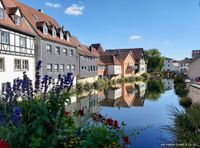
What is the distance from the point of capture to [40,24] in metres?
25.5

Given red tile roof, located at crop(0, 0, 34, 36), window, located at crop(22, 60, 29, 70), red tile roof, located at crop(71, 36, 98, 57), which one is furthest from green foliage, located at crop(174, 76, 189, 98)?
red tile roof, located at crop(0, 0, 34, 36)

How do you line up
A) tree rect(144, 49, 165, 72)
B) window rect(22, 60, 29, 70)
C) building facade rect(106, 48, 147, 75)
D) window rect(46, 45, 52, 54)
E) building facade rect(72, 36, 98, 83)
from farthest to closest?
tree rect(144, 49, 165, 72) → building facade rect(106, 48, 147, 75) → building facade rect(72, 36, 98, 83) → window rect(46, 45, 52, 54) → window rect(22, 60, 29, 70)

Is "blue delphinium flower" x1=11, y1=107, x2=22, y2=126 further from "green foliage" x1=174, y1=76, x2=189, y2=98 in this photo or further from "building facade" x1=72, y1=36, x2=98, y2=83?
"building facade" x1=72, y1=36, x2=98, y2=83

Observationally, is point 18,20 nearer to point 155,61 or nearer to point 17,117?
point 17,117

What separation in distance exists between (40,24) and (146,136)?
18.9m

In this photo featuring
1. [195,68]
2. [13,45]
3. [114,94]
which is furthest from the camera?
[195,68]

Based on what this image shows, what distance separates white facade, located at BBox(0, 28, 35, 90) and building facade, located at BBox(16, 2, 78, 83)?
1.20m

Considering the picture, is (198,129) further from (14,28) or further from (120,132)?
(14,28)

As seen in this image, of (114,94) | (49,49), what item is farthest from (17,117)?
(114,94)

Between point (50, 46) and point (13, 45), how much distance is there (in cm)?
673

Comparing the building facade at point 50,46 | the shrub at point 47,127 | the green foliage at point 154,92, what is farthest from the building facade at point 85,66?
the shrub at point 47,127

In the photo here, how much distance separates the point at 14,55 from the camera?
19.9 m

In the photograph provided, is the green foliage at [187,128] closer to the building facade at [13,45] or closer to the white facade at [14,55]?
the building facade at [13,45]

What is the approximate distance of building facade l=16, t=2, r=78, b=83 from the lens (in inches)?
953
